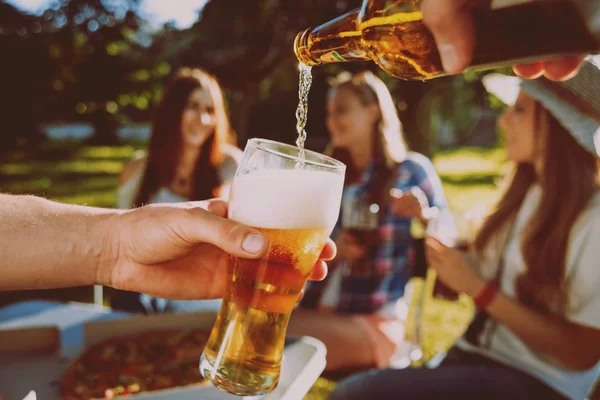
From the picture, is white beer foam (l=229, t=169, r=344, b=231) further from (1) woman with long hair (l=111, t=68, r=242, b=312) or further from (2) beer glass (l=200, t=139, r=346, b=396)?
(1) woman with long hair (l=111, t=68, r=242, b=312)

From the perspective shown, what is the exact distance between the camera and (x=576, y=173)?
224 cm

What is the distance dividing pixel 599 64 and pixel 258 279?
5.61 ft

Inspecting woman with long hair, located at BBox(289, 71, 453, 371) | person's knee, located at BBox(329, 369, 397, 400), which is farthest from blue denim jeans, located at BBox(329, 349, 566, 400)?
woman with long hair, located at BBox(289, 71, 453, 371)

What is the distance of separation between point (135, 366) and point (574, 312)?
1.63m

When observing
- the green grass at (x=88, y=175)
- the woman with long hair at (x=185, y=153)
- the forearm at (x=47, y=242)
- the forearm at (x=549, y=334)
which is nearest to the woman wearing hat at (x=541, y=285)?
the forearm at (x=549, y=334)

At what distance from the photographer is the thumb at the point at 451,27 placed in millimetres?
894

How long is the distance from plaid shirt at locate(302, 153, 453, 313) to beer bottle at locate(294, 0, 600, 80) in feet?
6.31

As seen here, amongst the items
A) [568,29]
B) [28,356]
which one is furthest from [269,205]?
[28,356]

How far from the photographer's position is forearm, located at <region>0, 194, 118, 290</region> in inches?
50.1

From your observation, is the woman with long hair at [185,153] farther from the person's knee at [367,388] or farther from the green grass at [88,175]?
the green grass at [88,175]

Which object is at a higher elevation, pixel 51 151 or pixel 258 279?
pixel 258 279

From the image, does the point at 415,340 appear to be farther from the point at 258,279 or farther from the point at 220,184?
the point at 258,279

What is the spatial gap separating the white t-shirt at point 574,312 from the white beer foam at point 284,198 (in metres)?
1.34

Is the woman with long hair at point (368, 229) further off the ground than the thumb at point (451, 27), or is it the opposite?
the thumb at point (451, 27)
